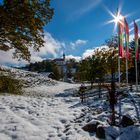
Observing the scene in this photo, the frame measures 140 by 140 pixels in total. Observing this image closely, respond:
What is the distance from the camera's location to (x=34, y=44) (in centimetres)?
2142

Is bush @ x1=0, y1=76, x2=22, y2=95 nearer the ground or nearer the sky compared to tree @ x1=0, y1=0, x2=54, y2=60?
nearer the ground

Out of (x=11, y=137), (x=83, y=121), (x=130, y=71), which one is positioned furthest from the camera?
(x=130, y=71)

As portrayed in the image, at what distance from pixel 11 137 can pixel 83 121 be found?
3811 mm

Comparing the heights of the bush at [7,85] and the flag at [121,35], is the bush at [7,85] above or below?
below

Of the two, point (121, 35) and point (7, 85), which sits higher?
point (121, 35)

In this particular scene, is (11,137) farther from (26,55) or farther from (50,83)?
(50,83)

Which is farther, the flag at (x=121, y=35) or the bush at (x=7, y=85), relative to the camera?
the flag at (x=121, y=35)

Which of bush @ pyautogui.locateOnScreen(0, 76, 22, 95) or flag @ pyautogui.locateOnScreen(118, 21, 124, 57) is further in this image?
flag @ pyautogui.locateOnScreen(118, 21, 124, 57)

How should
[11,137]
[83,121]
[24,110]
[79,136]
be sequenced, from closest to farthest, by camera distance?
[11,137] → [79,136] → [83,121] → [24,110]

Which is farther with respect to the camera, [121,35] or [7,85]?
[121,35]

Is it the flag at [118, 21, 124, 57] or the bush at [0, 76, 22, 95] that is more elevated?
the flag at [118, 21, 124, 57]

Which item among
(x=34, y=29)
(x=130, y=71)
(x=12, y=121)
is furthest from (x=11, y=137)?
(x=130, y=71)

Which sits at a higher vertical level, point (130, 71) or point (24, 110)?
point (130, 71)

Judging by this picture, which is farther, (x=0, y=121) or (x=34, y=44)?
(x=34, y=44)
